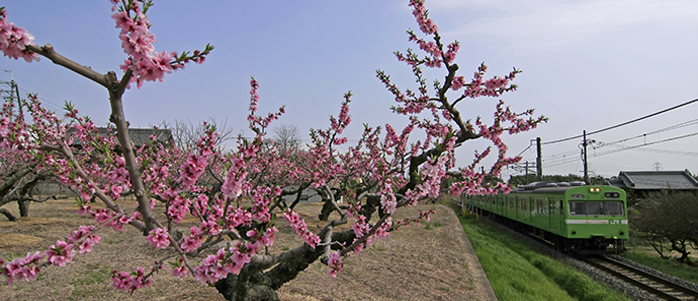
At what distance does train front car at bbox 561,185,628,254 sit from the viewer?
14156mm

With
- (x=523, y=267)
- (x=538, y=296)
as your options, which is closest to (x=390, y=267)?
(x=538, y=296)

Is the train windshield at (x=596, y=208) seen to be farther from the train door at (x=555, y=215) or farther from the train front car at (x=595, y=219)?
the train door at (x=555, y=215)

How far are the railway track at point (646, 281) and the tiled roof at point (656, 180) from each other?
25589 mm

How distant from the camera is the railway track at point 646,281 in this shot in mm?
9859

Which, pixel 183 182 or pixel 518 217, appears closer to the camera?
pixel 183 182

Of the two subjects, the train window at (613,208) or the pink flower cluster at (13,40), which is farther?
the train window at (613,208)

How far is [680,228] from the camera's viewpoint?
14.2 meters

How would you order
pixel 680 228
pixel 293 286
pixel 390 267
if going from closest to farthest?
1. pixel 293 286
2. pixel 390 267
3. pixel 680 228

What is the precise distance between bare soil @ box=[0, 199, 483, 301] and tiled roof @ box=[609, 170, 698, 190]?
3095 cm

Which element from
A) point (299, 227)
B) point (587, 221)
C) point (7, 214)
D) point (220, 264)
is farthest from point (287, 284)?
point (587, 221)

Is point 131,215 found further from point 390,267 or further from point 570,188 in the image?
point 570,188

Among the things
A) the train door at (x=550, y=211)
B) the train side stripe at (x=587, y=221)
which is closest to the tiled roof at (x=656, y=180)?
the train door at (x=550, y=211)

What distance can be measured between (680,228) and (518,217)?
7.07 m

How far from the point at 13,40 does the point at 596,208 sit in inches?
630
